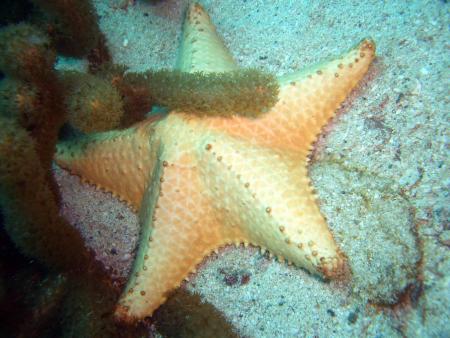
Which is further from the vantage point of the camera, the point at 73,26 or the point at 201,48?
the point at 73,26

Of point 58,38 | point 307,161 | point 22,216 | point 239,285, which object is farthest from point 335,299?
point 58,38

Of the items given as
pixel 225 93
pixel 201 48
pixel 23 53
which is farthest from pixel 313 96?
pixel 23 53

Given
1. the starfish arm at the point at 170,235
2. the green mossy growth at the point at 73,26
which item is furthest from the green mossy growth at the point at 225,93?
the green mossy growth at the point at 73,26

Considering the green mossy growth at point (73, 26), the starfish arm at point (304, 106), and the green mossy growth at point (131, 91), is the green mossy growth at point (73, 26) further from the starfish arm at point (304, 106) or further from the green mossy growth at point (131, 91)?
the starfish arm at point (304, 106)

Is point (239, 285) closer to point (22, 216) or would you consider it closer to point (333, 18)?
point (22, 216)

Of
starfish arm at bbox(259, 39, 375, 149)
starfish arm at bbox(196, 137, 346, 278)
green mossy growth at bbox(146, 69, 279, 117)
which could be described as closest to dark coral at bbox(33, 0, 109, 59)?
green mossy growth at bbox(146, 69, 279, 117)

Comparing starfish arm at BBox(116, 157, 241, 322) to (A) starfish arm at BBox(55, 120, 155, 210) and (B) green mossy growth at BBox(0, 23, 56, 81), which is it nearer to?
(A) starfish arm at BBox(55, 120, 155, 210)

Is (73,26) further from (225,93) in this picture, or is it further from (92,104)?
(225,93)
